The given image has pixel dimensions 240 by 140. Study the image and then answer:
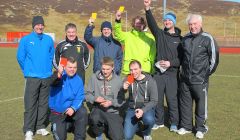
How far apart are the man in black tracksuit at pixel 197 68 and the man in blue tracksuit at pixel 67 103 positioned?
180cm

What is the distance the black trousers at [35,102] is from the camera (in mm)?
6350

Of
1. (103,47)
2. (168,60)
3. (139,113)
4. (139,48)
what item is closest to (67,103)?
(139,113)

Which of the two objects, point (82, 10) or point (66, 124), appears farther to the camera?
point (82, 10)

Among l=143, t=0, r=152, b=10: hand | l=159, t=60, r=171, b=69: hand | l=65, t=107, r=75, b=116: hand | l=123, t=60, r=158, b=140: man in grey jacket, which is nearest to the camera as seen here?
l=65, t=107, r=75, b=116: hand

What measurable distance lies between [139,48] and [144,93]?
0.94 m

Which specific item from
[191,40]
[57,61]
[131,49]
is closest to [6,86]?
[57,61]

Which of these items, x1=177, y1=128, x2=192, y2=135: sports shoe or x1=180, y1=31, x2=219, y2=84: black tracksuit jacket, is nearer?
x1=180, y1=31, x2=219, y2=84: black tracksuit jacket

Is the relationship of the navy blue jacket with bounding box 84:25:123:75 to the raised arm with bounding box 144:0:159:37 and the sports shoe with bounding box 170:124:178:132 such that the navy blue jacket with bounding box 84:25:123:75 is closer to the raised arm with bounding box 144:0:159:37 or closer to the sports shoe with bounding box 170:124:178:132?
the raised arm with bounding box 144:0:159:37

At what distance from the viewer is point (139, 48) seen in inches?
270

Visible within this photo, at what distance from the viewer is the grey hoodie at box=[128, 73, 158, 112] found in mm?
6273

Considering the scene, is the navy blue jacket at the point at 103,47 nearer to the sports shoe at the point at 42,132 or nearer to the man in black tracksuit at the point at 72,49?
the man in black tracksuit at the point at 72,49

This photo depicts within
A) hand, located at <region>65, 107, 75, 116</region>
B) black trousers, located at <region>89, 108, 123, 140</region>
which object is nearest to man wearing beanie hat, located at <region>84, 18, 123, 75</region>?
black trousers, located at <region>89, 108, 123, 140</region>

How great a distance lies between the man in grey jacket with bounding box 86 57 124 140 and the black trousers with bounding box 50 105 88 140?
10.2 inches

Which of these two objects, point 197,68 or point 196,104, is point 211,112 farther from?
point 197,68
